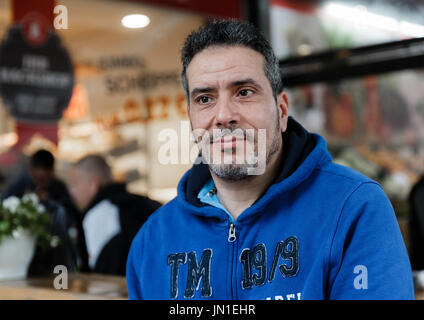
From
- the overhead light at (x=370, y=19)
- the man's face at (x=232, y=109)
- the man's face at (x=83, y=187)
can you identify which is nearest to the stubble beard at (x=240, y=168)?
the man's face at (x=232, y=109)

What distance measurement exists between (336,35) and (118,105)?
2.00 m

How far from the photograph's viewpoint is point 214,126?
49.6 inches

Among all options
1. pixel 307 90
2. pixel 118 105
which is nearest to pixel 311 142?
pixel 307 90

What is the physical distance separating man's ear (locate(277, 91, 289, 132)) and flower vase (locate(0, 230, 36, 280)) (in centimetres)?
157

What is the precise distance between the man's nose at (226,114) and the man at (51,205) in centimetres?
174

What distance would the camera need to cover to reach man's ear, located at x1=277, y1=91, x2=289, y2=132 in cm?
138

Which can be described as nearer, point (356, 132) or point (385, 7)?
point (385, 7)

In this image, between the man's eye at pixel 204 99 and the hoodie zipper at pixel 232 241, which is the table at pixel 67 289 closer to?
the hoodie zipper at pixel 232 241

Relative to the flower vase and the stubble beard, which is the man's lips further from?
the flower vase

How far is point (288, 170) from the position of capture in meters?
1.30

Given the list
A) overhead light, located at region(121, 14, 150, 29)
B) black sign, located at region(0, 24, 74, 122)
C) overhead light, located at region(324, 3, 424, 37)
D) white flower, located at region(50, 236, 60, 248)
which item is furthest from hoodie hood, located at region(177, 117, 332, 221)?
overhead light, located at region(121, 14, 150, 29)

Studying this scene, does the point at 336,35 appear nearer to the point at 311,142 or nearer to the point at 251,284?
the point at 311,142

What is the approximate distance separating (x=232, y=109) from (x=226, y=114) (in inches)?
0.8

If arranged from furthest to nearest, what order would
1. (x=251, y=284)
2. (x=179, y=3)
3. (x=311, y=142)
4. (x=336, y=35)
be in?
1. (x=179, y=3)
2. (x=336, y=35)
3. (x=311, y=142)
4. (x=251, y=284)
